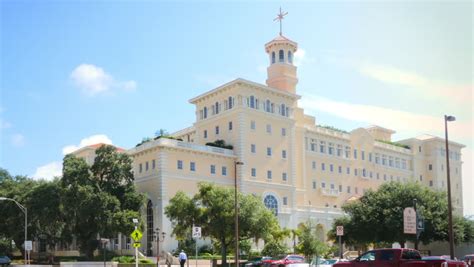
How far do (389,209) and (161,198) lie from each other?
1051 inches

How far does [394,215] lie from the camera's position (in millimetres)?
54594

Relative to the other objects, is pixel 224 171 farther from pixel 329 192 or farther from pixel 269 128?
pixel 329 192

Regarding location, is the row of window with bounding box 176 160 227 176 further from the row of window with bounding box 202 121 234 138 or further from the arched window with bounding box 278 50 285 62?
the arched window with bounding box 278 50 285 62

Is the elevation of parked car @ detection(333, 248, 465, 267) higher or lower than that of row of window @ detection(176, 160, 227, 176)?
lower

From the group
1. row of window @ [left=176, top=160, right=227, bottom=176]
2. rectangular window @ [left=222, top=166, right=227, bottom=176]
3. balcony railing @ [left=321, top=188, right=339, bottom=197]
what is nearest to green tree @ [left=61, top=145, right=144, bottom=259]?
row of window @ [left=176, top=160, right=227, bottom=176]

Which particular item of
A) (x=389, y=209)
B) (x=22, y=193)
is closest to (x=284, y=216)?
(x=389, y=209)

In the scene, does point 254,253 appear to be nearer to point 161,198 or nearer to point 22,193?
point 161,198

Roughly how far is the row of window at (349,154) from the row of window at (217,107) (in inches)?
735

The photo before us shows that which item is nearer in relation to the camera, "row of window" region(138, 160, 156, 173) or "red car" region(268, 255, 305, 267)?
"red car" region(268, 255, 305, 267)

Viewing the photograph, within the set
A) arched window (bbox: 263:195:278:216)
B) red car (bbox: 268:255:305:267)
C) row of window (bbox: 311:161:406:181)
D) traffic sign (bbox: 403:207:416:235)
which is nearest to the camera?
traffic sign (bbox: 403:207:416:235)

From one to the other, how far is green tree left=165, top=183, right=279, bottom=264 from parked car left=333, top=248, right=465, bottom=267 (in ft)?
82.7

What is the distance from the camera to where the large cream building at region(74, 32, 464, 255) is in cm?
7112

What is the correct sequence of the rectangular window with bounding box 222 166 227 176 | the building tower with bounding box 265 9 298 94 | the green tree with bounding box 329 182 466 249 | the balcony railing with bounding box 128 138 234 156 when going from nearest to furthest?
1. the green tree with bounding box 329 182 466 249
2. the balcony railing with bounding box 128 138 234 156
3. the rectangular window with bounding box 222 166 227 176
4. the building tower with bounding box 265 9 298 94

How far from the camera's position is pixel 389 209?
55.1m
